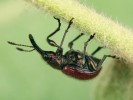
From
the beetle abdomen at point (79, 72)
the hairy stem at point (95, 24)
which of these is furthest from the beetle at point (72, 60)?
the hairy stem at point (95, 24)

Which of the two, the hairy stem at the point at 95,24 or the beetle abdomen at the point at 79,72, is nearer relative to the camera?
the hairy stem at the point at 95,24

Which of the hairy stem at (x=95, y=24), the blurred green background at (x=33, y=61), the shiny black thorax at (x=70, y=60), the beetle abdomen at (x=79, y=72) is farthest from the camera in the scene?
the shiny black thorax at (x=70, y=60)

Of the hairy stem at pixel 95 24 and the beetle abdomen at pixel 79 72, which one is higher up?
the hairy stem at pixel 95 24

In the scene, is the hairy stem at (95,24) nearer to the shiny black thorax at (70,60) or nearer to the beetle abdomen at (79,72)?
the beetle abdomen at (79,72)

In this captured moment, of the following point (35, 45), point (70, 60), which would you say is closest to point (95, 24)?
point (35, 45)

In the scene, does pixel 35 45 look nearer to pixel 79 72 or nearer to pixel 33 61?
pixel 33 61

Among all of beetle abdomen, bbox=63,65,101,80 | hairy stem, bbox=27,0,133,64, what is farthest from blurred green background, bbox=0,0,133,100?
hairy stem, bbox=27,0,133,64
